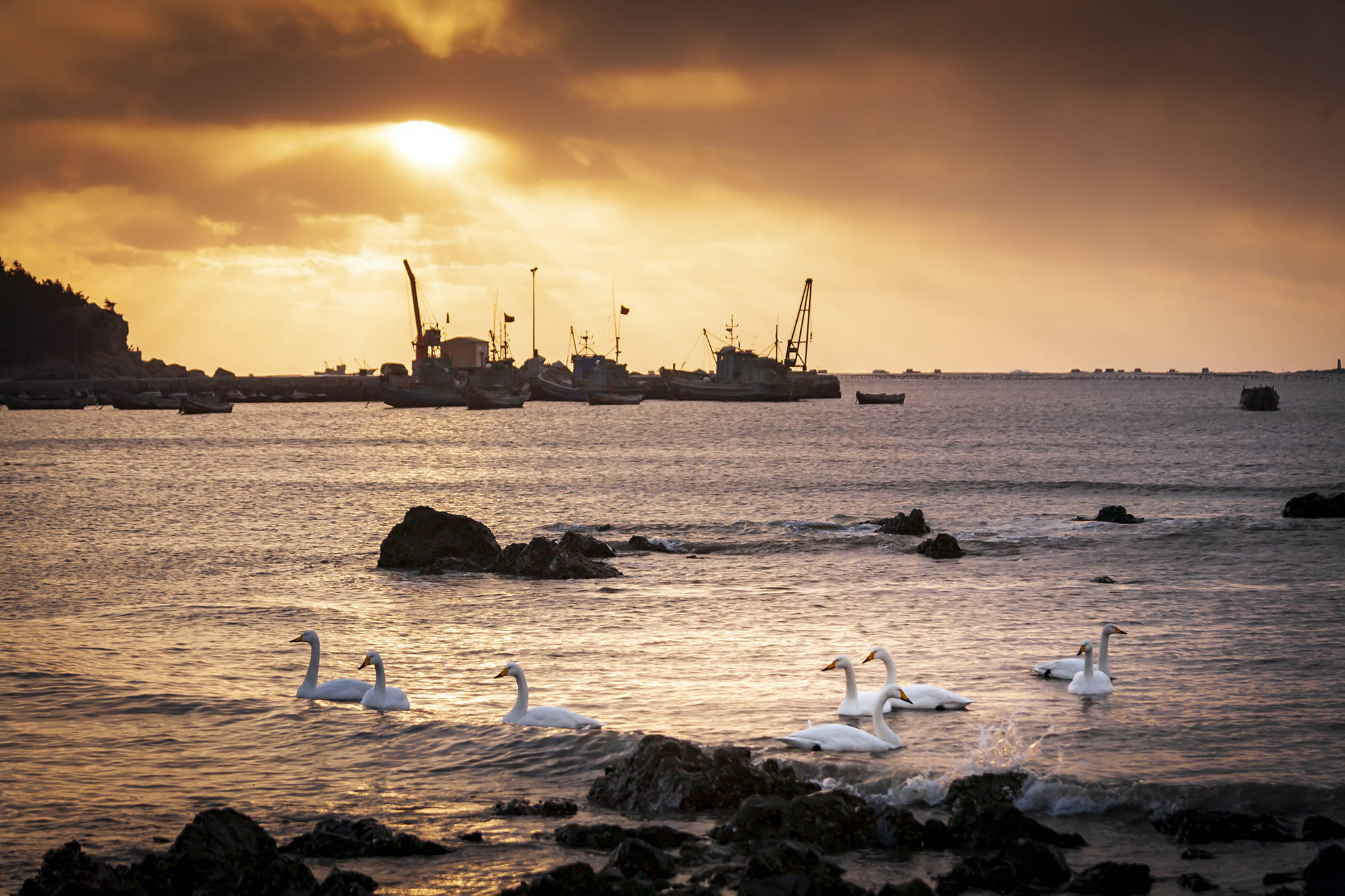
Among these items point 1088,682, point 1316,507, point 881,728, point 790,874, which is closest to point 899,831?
point 790,874

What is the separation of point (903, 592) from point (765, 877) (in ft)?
54.1

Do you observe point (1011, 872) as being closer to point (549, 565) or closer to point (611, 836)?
point (611, 836)

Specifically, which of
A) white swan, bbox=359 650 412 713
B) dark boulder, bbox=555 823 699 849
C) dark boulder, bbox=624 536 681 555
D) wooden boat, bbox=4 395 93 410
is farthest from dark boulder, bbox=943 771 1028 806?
wooden boat, bbox=4 395 93 410

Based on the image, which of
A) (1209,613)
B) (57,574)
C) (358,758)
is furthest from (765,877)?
(57,574)

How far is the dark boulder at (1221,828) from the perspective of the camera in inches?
403

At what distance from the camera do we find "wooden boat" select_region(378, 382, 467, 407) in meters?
183

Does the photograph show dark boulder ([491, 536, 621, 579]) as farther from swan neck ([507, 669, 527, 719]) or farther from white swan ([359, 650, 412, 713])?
swan neck ([507, 669, 527, 719])

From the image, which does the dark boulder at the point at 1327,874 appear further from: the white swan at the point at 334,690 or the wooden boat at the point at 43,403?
the wooden boat at the point at 43,403

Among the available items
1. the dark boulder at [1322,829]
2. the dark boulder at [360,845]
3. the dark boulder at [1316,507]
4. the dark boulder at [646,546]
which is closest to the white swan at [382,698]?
the dark boulder at [360,845]

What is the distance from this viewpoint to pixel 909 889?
844cm

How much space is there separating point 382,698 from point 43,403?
6929 inches

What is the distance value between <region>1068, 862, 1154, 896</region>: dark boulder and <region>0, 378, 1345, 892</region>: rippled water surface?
1865mm

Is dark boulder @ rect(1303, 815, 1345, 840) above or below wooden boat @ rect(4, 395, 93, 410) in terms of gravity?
below

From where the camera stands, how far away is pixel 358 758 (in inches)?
511
